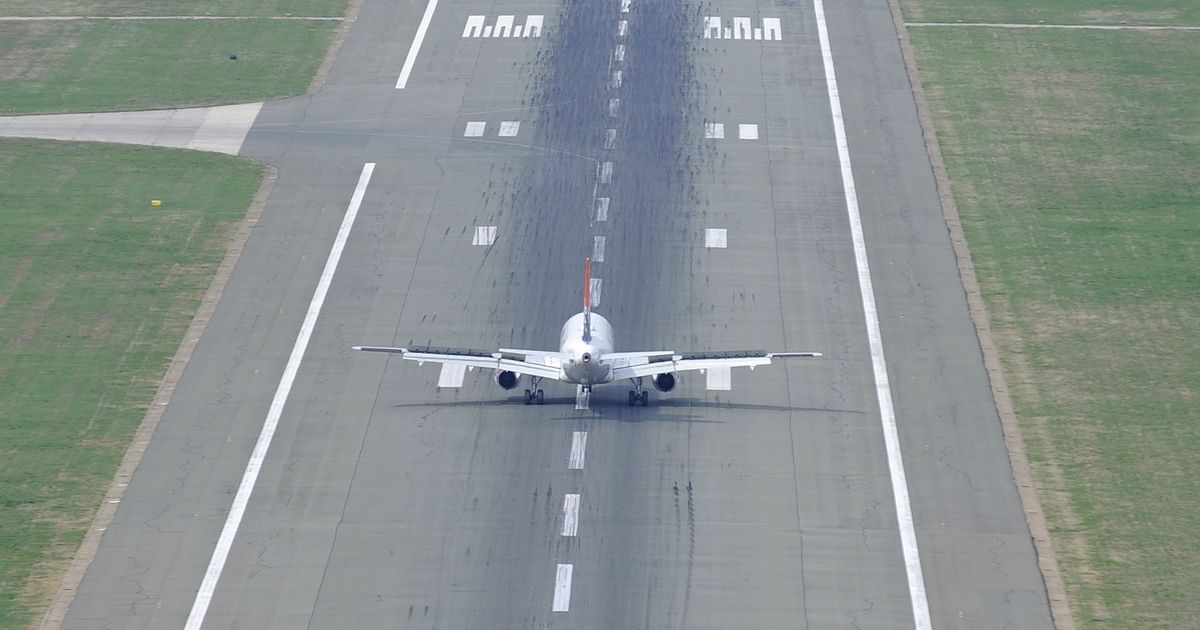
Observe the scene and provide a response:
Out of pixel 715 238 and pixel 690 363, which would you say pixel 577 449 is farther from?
pixel 715 238

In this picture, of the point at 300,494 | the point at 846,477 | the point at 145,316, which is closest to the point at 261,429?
the point at 300,494

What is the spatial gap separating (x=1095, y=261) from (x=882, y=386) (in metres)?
19.2

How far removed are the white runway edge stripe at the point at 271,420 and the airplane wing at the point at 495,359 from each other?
19.1 feet

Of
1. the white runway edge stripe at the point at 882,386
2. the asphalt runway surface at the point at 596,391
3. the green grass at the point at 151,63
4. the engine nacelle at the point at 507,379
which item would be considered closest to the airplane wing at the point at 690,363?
the asphalt runway surface at the point at 596,391

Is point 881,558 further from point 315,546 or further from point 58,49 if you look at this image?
point 58,49

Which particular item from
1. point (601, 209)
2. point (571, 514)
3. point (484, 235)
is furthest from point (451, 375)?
point (601, 209)

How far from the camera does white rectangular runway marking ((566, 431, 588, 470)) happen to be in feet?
247

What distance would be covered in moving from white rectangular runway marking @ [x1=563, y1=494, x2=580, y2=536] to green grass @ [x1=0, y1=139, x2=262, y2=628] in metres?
20.0

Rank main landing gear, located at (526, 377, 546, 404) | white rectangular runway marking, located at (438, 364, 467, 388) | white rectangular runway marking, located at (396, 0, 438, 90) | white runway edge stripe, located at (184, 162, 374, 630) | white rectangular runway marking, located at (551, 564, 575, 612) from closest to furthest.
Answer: white rectangular runway marking, located at (551, 564, 575, 612) → white runway edge stripe, located at (184, 162, 374, 630) → main landing gear, located at (526, 377, 546, 404) → white rectangular runway marking, located at (438, 364, 467, 388) → white rectangular runway marking, located at (396, 0, 438, 90)

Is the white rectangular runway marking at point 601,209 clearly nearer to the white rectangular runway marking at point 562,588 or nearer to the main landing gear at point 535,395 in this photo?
the main landing gear at point 535,395

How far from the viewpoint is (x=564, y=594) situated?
67.1 m

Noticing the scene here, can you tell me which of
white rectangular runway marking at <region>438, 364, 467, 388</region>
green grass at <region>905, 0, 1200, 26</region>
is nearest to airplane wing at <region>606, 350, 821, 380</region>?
white rectangular runway marking at <region>438, 364, 467, 388</region>

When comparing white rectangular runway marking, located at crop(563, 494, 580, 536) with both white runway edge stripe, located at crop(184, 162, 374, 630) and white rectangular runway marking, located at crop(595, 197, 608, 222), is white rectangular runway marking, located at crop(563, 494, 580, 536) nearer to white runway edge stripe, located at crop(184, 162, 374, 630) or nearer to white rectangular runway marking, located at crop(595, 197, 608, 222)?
white runway edge stripe, located at crop(184, 162, 374, 630)

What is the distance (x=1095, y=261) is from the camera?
93.6 m
